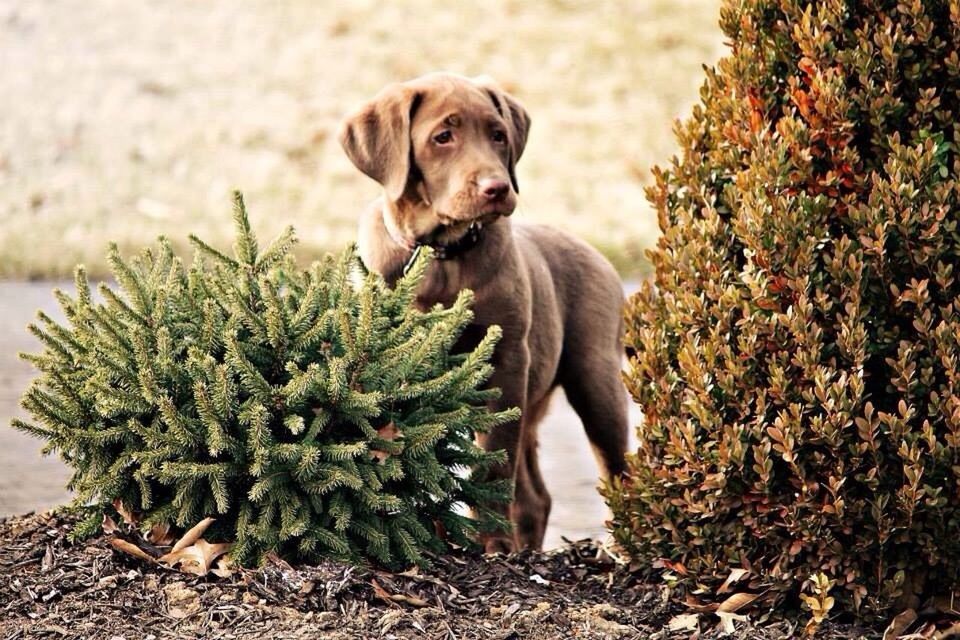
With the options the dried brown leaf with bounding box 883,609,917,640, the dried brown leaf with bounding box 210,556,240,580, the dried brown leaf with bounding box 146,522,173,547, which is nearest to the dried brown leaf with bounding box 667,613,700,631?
the dried brown leaf with bounding box 883,609,917,640

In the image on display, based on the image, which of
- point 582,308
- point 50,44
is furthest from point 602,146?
point 582,308

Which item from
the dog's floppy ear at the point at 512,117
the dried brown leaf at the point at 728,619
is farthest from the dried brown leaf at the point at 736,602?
the dog's floppy ear at the point at 512,117

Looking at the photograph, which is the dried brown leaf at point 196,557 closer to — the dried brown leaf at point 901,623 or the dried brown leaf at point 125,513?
the dried brown leaf at point 125,513

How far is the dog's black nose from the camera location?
175 inches

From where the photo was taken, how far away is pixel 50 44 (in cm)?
1702

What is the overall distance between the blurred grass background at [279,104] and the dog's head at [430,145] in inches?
302

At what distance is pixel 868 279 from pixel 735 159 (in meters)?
0.54

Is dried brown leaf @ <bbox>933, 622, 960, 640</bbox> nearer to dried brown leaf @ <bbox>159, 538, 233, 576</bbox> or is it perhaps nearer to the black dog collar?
dried brown leaf @ <bbox>159, 538, 233, 576</bbox>

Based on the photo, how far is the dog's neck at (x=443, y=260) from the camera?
465 centimetres

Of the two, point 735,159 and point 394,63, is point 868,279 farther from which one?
point 394,63

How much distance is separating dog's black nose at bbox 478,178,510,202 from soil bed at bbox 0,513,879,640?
135 centimetres

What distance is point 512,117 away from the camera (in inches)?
195

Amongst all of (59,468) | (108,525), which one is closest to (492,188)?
(108,525)

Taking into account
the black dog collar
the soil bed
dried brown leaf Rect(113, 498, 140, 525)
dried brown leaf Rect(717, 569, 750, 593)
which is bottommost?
the soil bed
